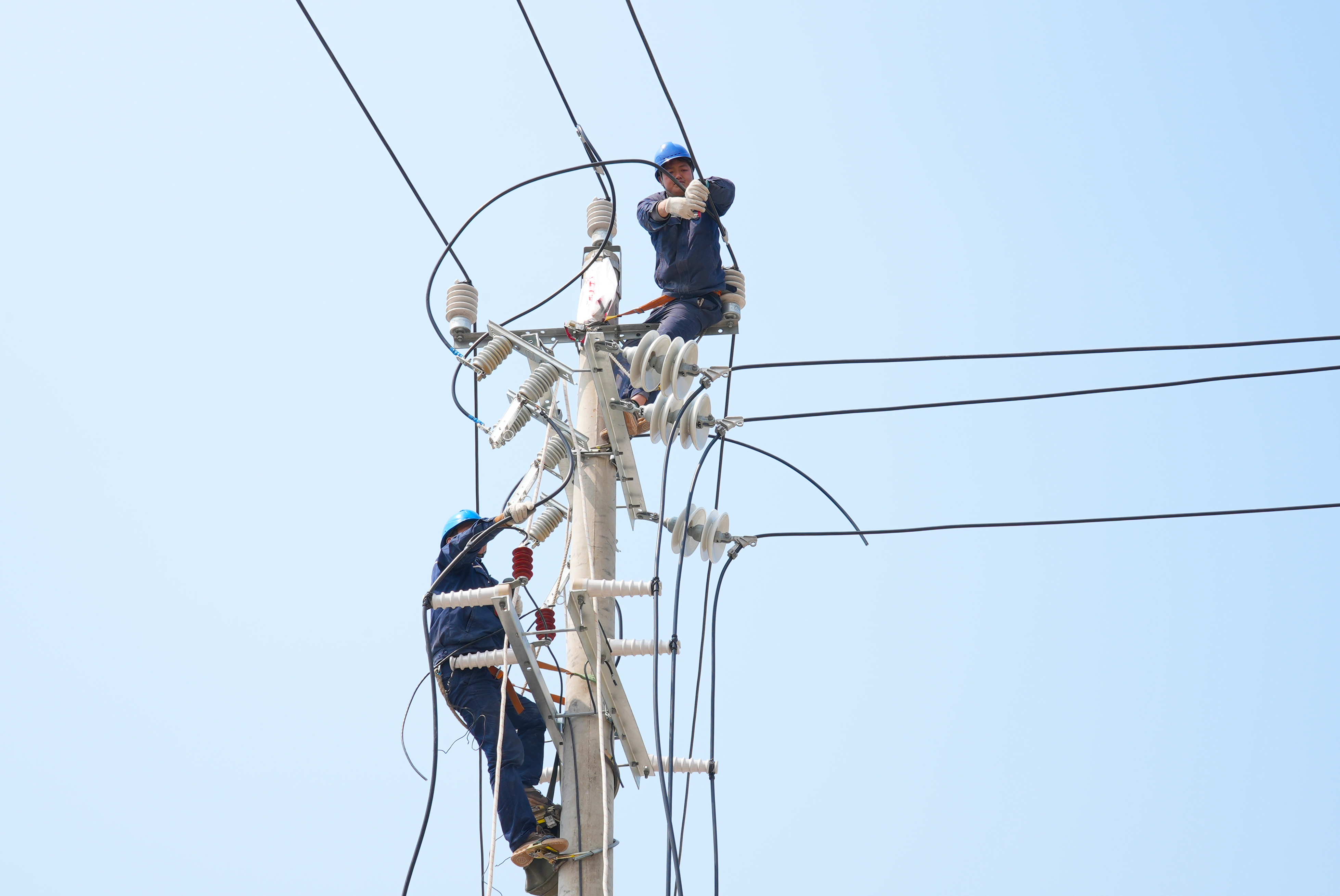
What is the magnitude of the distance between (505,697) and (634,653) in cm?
64

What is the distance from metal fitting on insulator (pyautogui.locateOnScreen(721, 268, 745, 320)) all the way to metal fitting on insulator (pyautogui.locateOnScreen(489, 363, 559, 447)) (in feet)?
4.36

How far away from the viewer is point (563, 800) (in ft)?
19.6

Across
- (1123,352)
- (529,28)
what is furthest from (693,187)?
(1123,352)

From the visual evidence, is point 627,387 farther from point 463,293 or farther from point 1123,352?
point 1123,352

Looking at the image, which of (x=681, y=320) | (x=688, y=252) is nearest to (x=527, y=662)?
(x=681, y=320)

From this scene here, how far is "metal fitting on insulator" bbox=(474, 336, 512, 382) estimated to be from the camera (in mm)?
6500

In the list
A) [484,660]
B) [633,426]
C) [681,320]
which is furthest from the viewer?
[681,320]

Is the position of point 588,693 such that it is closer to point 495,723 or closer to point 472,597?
point 495,723

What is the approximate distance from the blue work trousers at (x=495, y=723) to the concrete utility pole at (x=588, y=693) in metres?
0.29

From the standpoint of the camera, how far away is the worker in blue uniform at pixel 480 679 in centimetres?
646

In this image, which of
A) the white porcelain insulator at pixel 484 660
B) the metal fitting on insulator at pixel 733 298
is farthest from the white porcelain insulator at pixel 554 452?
the metal fitting on insulator at pixel 733 298

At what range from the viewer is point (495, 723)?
6.55 metres

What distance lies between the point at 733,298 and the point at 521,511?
2039 millimetres

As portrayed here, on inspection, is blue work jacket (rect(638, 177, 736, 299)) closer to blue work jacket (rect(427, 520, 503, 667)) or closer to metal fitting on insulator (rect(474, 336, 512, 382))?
metal fitting on insulator (rect(474, 336, 512, 382))
